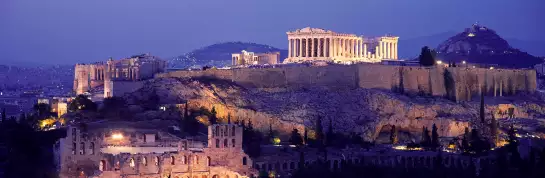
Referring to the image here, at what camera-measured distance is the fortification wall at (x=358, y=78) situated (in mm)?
77000

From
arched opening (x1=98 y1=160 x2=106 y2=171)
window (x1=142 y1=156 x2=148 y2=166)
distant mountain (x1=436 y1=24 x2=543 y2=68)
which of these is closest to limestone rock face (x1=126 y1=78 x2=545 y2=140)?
window (x1=142 y1=156 x2=148 y2=166)

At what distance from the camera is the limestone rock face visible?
230ft

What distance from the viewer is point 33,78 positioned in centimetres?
13750

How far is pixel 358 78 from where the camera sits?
254 feet

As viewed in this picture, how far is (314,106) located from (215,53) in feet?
212

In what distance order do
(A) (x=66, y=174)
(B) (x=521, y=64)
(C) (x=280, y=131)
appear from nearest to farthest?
(A) (x=66, y=174) < (C) (x=280, y=131) < (B) (x=521, y=64)

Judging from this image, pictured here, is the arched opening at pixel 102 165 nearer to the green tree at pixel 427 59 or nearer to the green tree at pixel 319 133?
the green tree at pixel 319 133

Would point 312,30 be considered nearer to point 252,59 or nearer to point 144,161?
point 252,59

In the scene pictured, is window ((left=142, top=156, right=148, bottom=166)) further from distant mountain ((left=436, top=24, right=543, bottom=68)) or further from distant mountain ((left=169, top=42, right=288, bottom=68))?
distant mountain ((left=169, top=42, right=288, bottom=68))

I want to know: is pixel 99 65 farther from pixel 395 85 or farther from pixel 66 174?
pixel 66 174

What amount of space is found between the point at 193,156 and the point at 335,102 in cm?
2248

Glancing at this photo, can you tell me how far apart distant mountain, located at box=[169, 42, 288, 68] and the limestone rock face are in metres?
47.4

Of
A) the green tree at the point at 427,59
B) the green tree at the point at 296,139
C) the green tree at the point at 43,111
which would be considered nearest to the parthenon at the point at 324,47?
the green tree at the point at 427,59

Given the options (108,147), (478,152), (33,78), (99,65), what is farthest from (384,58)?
(33,78)
